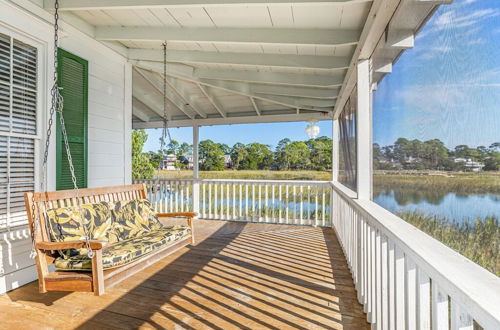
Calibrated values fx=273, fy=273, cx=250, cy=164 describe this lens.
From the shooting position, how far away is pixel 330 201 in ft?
18.0

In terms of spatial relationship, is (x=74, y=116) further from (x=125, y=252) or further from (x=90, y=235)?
(x=125, y=252)

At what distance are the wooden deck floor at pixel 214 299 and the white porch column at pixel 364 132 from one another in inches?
40.2

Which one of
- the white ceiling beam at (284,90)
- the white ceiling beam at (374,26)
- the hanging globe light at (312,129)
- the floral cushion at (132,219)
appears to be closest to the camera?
the white ceiling beam at (374,26)

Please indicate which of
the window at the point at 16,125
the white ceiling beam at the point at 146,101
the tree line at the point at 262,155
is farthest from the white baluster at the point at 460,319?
the white ceiling beam at the point at 146,101

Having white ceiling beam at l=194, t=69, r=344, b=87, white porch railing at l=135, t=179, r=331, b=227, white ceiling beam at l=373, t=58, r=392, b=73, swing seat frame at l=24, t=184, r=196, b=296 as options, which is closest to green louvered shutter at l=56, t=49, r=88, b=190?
swing seat frame at l=24, t=184, r=196, b=296

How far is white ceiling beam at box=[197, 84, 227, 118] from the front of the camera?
203 inches

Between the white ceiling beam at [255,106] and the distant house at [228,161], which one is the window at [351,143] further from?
the distant house at [228,161]

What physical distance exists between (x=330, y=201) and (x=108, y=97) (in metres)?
4.30

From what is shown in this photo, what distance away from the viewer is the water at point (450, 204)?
0.87m

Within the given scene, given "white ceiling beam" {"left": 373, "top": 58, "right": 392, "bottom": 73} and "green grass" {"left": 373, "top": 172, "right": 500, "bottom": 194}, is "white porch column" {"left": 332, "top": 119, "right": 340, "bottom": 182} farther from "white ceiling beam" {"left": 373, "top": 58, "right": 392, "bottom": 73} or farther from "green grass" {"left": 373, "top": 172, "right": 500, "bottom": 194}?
"green grass" {"left": 373, "top": 172, "right": 500, "bottom": 194}

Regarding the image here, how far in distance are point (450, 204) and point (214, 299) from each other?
79.6 inches

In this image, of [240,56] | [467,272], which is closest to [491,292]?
[467,272]

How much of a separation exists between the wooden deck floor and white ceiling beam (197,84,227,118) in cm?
300

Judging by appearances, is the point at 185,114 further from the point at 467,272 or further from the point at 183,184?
the point at 467,272
